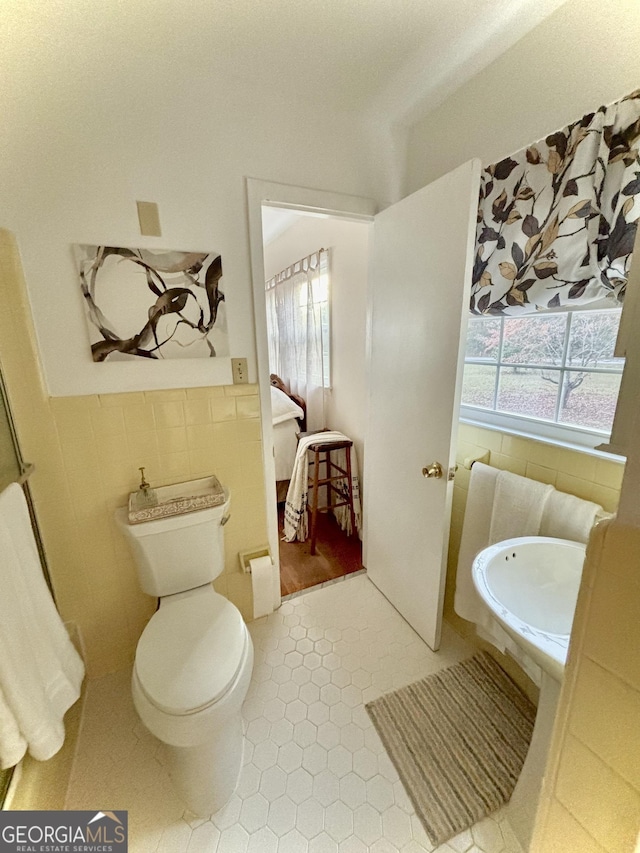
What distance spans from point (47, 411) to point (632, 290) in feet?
5.05

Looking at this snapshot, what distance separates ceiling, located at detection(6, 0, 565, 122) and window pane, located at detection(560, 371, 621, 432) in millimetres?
1099

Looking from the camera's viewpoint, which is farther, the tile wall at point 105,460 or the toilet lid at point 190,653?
the tile wall at point 105,460

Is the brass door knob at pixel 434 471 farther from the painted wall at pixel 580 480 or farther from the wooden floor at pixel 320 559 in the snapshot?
the wooden floor at pixel 320 559

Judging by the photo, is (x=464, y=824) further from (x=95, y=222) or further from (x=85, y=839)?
(x=95, y=222)

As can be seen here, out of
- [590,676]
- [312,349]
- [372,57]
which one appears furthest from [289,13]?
[312,349]

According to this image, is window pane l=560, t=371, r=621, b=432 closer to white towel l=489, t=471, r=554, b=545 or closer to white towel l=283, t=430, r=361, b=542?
white towel l=489, t=471, r=554, b=545

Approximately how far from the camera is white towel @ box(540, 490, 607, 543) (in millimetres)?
1058

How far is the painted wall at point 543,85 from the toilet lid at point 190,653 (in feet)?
6.15

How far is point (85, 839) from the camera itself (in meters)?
0.84

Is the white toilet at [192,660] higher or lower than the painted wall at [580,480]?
lower

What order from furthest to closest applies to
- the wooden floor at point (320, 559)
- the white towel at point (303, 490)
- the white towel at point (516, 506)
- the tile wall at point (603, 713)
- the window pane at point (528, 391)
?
the white towel at point (303, 490), the wooden floor at point (320, 559), the window pane at point (528, 391), the white towel at point (516, 506), the tile wall at point (603, 713)

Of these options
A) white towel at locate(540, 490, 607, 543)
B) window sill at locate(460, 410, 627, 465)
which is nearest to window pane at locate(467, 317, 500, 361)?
window sill at locate(460, 410, 627, 465)

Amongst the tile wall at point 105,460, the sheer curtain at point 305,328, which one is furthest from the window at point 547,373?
the sheer curtain at point 305,328

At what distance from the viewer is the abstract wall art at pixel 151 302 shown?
3.96 ft
